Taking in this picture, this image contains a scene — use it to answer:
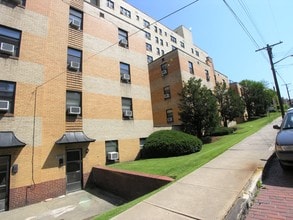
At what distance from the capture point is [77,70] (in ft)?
49.8

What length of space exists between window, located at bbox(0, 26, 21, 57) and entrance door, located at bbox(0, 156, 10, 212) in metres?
5.80

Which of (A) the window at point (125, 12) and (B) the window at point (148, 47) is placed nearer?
(A) the window at point (125, 12)

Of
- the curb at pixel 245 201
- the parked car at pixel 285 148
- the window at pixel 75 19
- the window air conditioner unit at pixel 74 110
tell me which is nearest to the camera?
the curb at pixel 245 201

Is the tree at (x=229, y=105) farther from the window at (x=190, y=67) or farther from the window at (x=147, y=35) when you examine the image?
the window at (x=147, y=35)

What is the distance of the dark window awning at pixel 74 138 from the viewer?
42.1 feet

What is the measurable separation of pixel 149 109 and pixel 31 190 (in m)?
11.9

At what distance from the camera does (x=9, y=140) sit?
10625mm

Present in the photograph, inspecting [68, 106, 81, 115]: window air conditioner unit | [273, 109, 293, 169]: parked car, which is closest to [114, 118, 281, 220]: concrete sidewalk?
[273, 109, 293, 169]: parked car

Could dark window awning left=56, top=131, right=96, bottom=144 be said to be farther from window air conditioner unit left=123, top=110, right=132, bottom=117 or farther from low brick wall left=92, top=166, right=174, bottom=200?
window air conditioner unit left=123, top=110, right=132, bottom=117

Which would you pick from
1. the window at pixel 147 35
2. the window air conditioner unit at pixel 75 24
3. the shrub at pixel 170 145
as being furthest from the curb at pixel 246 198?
the window at pixel 147 35

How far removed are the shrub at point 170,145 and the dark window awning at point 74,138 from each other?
4.82 metres

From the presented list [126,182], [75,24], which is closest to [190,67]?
[75,24]

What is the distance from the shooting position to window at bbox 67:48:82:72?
1475 cm

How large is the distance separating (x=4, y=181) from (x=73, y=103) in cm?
606
